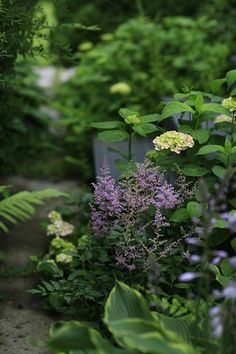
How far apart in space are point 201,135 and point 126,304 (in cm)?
110

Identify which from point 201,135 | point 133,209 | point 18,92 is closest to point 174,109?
point 201,135

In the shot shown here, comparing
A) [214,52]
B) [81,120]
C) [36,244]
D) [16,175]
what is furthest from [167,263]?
[214,52]

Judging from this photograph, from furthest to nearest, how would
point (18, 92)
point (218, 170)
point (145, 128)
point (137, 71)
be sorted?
point (137, 71) → point (18, 92) → point (145, 128) → point (218, 170)

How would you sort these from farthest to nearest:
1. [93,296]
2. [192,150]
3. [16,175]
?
[16,175], [192,150], [93,296]

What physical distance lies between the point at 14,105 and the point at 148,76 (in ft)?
6.74

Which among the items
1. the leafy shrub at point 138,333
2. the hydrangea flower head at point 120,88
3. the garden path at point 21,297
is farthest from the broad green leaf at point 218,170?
the hydrangea flower head at point 120,88

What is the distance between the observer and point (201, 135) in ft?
10.8

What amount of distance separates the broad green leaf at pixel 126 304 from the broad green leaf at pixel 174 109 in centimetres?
105

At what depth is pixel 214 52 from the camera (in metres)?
6.21

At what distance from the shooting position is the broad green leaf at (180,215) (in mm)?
3086

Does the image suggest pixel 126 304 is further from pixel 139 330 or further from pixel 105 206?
pixel 105 206

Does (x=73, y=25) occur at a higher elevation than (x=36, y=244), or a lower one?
higher

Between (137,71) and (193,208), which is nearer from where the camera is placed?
(193,208)

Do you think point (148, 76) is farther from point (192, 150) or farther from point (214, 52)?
point (192, 150)
